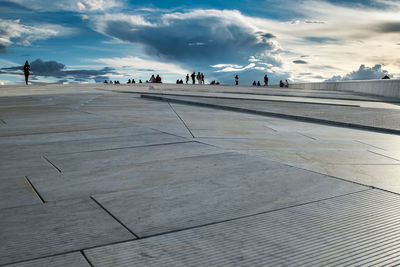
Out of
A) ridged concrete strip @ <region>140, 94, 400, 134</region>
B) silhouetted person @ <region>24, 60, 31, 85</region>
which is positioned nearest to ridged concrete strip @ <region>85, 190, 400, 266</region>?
ridged concrete strip @ <region>140, 94, 400, 134</region>

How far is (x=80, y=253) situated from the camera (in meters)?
2.66

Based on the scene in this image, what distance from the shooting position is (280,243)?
2.87 meters

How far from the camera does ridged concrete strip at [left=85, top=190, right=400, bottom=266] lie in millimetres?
2605

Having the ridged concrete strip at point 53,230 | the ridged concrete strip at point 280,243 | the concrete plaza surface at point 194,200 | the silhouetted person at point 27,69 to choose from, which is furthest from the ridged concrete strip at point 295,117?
the silhouetted person at point 27,69

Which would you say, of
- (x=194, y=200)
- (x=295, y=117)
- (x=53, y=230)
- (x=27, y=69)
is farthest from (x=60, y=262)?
(x=27, y=69)

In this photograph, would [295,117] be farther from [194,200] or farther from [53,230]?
[53,230]

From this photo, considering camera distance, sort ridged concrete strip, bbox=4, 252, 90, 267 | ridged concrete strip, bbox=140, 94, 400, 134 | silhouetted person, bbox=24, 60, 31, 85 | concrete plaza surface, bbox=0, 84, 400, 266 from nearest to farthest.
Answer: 1. ridged concrete strip, bbox=4, 252, 90, 267
2. concrete plaza surface, bbox=0, 84, 400, 266
3. ridged concrete strip, bbox=140, 94, 400, 134
4. silhouetted person, bbox=24, 60, 31, 85

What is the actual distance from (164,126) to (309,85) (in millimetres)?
49032

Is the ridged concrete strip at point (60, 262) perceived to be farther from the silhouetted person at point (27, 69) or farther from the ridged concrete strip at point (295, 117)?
the silhouetted person at point (27, 69)

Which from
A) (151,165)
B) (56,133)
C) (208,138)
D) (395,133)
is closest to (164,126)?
(208,138)

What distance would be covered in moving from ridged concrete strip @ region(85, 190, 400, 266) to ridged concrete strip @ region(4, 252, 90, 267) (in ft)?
0.26

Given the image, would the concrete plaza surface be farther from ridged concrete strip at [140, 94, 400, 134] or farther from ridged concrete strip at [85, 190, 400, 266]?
ridged concrete strip at [140, 94, 400, 134]

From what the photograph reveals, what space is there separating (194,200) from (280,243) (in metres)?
1.12

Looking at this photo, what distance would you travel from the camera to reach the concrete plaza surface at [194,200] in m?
2.71
